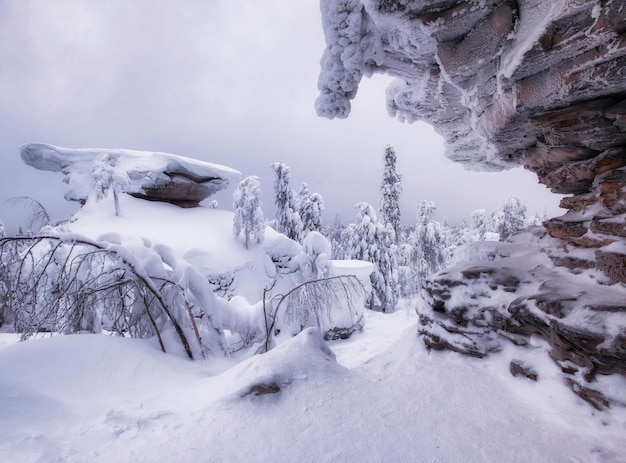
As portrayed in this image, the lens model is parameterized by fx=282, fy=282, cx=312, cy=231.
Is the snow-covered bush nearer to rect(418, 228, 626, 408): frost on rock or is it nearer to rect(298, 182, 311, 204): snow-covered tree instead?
rect(418, 228, 626, 408): frost on rock

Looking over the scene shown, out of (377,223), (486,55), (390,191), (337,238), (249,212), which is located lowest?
(337,238)

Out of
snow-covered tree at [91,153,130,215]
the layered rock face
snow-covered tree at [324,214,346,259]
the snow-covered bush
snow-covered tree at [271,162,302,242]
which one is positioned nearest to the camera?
the layered rock face

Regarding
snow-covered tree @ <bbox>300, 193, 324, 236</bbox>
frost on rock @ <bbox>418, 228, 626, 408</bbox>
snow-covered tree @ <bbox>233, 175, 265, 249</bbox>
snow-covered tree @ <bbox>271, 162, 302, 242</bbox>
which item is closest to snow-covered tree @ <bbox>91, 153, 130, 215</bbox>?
snow-covered tree @ <bbox>233, 175, 265, 249</bbox>

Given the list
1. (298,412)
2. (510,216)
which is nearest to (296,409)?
(298,412)

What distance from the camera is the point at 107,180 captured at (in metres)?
19.4

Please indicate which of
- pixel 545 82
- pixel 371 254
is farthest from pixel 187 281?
pixel 371 254

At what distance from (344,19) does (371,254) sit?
18645 millimetres

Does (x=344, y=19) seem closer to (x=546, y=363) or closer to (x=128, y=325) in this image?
(x=546, y=363)

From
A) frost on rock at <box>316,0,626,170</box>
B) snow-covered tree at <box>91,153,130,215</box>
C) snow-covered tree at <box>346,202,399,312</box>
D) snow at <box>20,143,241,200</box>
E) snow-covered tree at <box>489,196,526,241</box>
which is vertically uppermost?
snow at <box>20,143,241,200</box>

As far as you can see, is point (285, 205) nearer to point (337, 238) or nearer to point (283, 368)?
point (283, 368)

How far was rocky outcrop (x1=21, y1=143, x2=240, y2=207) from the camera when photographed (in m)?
22.5

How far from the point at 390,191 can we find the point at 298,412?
22044 millimetres

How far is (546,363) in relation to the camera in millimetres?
2965

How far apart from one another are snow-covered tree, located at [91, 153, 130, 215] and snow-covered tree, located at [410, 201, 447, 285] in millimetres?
24374
